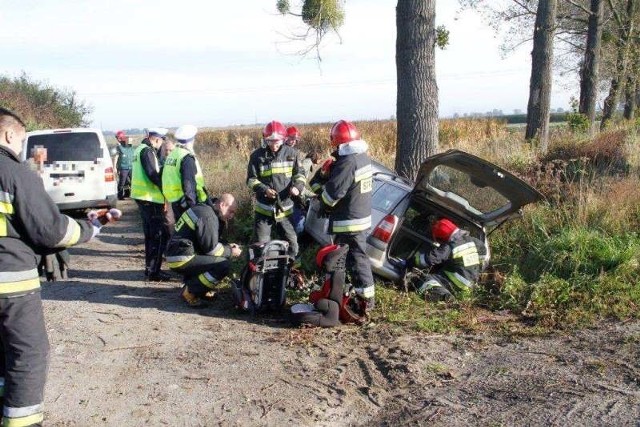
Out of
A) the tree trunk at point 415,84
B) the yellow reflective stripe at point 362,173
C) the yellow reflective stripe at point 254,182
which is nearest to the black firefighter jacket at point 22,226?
the yellow reflective stripe at point 362,173

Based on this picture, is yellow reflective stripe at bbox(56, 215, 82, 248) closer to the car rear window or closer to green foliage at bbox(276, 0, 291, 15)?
the car rear window

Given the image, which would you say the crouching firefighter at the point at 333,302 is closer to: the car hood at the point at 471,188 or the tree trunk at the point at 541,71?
the car hood at the point at 471,188

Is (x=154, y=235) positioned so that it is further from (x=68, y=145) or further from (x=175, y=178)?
(x=68, y=145)

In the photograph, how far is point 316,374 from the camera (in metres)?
4.50

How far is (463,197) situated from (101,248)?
5.83 m

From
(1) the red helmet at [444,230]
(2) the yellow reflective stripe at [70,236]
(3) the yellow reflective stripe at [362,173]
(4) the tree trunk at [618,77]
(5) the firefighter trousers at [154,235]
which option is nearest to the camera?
(2) the yellow reflective stripe at [70,236]

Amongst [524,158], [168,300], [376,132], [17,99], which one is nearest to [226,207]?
[168,300]

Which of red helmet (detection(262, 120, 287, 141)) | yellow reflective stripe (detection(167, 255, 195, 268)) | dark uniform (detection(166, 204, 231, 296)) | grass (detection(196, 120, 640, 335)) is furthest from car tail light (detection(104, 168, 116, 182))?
yellow reflective stripe (detection(167, 255, 195, 268))

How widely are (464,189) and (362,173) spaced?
1.47 metres

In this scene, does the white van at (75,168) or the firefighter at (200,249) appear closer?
the firefighter at (200,249)

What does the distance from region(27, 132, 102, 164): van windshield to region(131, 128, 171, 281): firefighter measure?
14.8 ft

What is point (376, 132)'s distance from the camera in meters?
18.4

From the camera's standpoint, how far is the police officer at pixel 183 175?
679 centimetres

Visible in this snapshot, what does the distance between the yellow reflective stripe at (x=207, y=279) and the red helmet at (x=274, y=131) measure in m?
1.91
